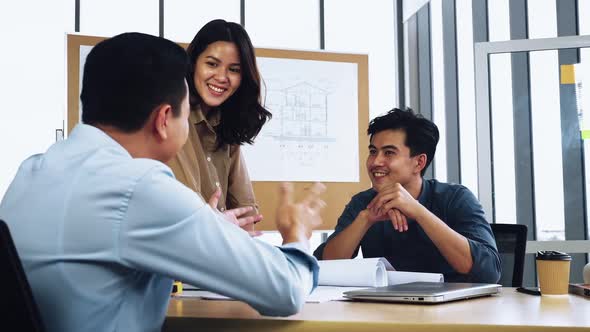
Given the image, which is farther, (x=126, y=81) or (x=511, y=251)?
(x=511, y=251)

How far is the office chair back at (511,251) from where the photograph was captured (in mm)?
2363

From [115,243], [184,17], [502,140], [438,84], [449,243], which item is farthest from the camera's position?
[438,84]

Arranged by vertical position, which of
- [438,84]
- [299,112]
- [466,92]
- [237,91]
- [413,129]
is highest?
[438,84]

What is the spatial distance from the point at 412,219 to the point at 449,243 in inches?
8.1

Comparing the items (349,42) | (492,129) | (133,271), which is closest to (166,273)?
(133,271)

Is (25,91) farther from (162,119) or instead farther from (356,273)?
(162,119)

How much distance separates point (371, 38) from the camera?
5.00 meters

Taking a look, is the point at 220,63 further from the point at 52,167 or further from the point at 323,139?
the point at 323,139

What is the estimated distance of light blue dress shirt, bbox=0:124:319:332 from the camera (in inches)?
39.2

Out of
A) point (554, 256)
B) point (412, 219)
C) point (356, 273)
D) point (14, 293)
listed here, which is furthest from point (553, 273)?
point (14, 293)

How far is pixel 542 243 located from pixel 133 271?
3.33 m

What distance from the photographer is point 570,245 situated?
3836 millimetres

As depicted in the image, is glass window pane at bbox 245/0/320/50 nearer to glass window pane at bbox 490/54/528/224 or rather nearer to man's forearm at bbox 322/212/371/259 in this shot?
glass window pane at bbox 490/54/528/224

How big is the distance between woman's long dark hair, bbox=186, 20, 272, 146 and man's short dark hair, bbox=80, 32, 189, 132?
1223 millimetres
